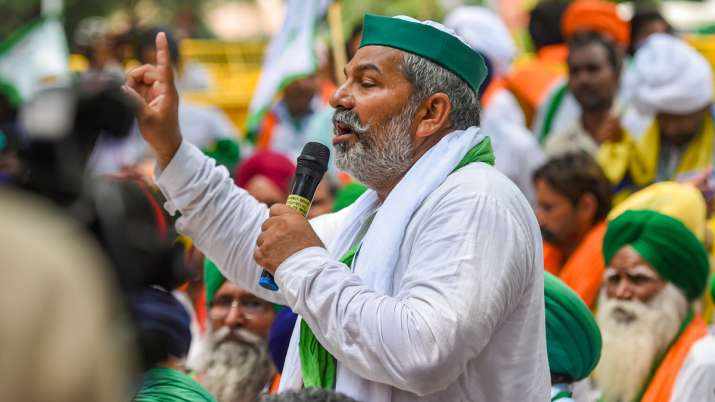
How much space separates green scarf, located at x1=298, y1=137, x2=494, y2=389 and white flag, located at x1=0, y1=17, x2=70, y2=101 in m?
7.09

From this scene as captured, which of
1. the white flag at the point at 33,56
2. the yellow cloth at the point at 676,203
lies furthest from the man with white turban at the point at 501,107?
the white flag at the point at 33,56

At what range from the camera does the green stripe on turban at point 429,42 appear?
12.8 feet

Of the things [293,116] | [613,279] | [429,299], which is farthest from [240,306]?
[293,116]

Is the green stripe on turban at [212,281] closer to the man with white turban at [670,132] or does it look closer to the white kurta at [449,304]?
the white kurta at [449,304]

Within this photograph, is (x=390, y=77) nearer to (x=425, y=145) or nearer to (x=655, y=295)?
(x=425, y=145)

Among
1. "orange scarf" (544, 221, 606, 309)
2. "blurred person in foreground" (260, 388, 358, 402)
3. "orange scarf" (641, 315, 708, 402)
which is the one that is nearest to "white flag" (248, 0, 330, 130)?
"orange scarf" (544, 221, 606, 309)

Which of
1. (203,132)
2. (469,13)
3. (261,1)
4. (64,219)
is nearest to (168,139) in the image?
(64,219)

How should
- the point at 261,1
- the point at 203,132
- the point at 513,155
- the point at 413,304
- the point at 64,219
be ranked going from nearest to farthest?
the point at 64,219 < the point at 413,304 < the point at 513,155 < the point at 203,132 < the point at 261,1

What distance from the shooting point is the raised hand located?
418 cm

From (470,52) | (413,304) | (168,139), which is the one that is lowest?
(413,304)

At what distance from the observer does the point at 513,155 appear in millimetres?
8750

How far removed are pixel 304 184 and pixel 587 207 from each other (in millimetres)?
3585

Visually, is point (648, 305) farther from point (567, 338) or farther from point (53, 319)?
point (53, 319)

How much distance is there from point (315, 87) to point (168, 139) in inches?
234
